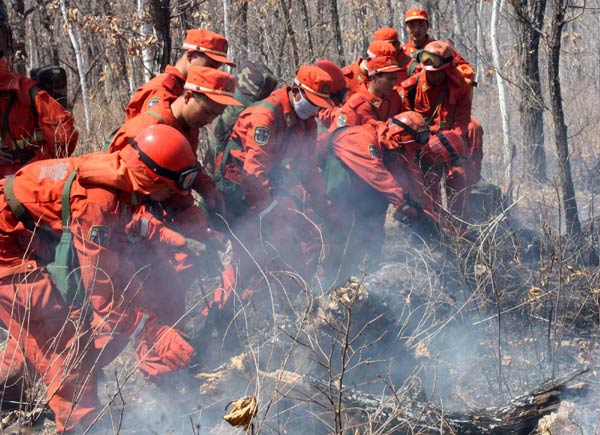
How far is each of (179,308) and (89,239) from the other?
1.42 meters

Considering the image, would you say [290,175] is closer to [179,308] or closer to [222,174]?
[222,174]

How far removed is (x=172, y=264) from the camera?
482 centimetres

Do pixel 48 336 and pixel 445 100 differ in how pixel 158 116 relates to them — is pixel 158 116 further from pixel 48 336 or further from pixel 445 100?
pixel 445 100

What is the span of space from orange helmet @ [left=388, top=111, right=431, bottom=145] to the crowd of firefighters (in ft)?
0.04

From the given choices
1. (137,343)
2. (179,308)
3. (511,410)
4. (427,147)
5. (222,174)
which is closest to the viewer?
(511,410)

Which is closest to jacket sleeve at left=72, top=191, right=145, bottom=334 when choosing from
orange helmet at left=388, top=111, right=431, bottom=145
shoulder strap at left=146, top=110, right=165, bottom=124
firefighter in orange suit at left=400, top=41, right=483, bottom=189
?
shoulder strap at left=146, top=110, right=165, bottom=124

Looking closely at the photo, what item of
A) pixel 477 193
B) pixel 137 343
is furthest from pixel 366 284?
pixel 477 193

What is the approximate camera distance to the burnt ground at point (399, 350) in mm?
3885

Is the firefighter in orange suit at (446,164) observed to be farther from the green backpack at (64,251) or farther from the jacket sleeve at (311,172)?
the green backpack at (64,251)

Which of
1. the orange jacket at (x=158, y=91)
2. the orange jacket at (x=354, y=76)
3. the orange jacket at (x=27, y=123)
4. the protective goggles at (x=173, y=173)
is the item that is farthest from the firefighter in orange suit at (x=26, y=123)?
the orange jacket at (x=354, y=76)

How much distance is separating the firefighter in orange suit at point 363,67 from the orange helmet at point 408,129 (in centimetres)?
63

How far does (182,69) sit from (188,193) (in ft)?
4.21

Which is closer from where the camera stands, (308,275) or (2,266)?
(2,266)

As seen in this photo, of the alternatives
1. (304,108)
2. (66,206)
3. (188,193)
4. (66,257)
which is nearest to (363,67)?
(304,108)
